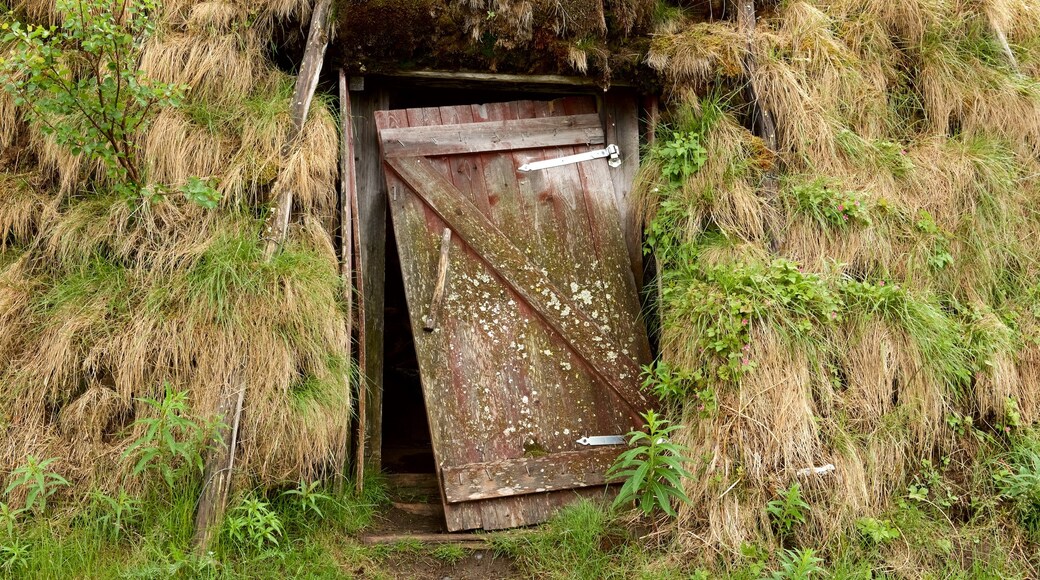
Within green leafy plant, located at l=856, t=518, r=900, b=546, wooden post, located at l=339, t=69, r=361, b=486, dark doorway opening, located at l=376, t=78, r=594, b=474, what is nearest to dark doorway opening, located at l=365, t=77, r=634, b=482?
dark doorway opening, located at l=376, t=78, r=594, b=474

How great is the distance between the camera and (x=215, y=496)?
3.77 meters

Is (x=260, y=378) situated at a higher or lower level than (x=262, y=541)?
higher

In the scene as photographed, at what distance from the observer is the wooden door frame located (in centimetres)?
460

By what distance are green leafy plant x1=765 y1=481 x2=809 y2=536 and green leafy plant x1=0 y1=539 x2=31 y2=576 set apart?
3.14 m

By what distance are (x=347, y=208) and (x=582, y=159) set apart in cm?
132

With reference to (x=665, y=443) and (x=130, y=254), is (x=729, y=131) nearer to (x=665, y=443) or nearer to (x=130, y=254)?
(x=665, y=443)

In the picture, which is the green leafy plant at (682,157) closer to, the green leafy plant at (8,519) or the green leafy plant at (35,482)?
the green leafy plant at (35,482)

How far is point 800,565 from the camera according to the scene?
11.9ft

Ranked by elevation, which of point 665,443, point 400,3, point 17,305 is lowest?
point 665,443

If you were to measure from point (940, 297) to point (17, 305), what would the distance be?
15.1 ft

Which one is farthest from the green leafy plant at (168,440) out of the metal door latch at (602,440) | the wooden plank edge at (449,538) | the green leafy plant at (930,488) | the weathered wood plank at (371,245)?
the green leafy plant at (930,488)

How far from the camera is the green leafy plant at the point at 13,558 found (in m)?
3.42

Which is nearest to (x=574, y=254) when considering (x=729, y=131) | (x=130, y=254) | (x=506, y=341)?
(x=506, y=341)

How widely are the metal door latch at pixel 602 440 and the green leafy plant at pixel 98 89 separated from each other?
82.4 inches
